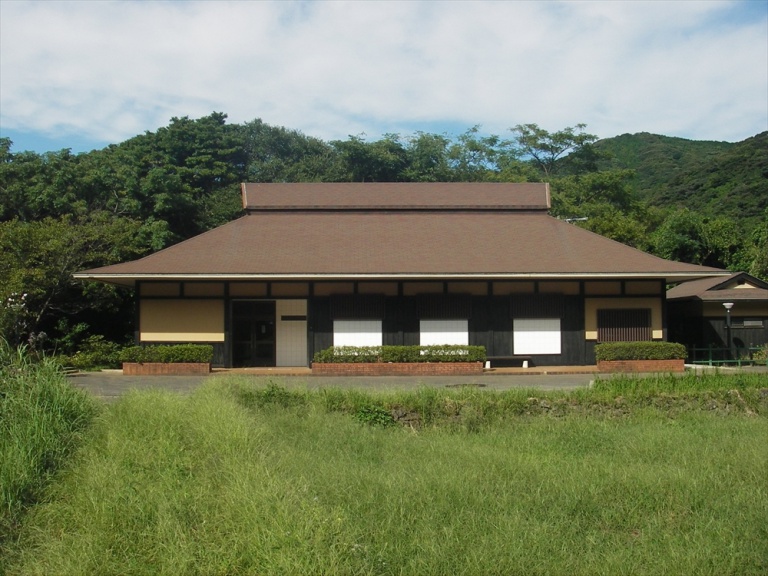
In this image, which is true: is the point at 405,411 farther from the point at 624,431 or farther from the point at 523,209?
the point at 523,209

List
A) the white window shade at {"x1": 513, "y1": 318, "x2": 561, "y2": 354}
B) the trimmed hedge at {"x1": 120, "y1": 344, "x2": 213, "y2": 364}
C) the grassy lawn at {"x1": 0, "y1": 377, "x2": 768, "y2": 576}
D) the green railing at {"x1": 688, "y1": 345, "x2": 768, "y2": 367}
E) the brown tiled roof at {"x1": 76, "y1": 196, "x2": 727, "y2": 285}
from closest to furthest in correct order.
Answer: the grassy lawn at {"x1": 0, "y1": 377, "x2": 768, "y2": 576}, the trimmed hedge at {"x1": 120, "y1": 344, "x2": 213, "y2": 364}, the brown tiled roof at {"x1": 76, "y1": 196, "x2": 727, "y2": 285}, the white window shade at {"x1": 513, "y1": 318, "x2": 561, "y2": 354}, the green railing at {"x1": 688, "y1": 345, "x2": 768, "y2": 367}

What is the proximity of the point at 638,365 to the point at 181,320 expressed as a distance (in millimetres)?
13141

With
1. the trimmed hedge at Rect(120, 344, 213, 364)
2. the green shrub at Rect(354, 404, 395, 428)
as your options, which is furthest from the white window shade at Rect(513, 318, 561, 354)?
the green shrub at Rect(354, 404, 395, 428)

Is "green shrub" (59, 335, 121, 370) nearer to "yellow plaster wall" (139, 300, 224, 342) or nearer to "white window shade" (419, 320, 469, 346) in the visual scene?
"yellow plaster wall" (139, 300, 224, 342)

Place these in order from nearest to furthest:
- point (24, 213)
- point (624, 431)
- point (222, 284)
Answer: point (624, 431), point (222, 284), point (24, 213)

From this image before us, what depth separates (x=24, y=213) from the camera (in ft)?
92.3

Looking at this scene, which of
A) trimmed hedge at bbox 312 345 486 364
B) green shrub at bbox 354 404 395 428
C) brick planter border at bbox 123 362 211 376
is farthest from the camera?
trimmed hedge at bbox 312 345 486 364

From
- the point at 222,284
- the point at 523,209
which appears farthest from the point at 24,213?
the point at 523,209

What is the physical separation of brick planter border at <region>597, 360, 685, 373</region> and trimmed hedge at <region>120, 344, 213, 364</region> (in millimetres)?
11007

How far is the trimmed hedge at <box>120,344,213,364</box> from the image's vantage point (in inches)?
802

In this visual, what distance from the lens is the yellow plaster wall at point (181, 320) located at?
21672 mm

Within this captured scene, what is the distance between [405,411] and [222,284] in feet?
37.4

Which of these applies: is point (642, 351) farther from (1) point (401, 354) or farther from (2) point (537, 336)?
(1) point (401, 354)

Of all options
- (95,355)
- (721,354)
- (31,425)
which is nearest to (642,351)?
(721,354)
